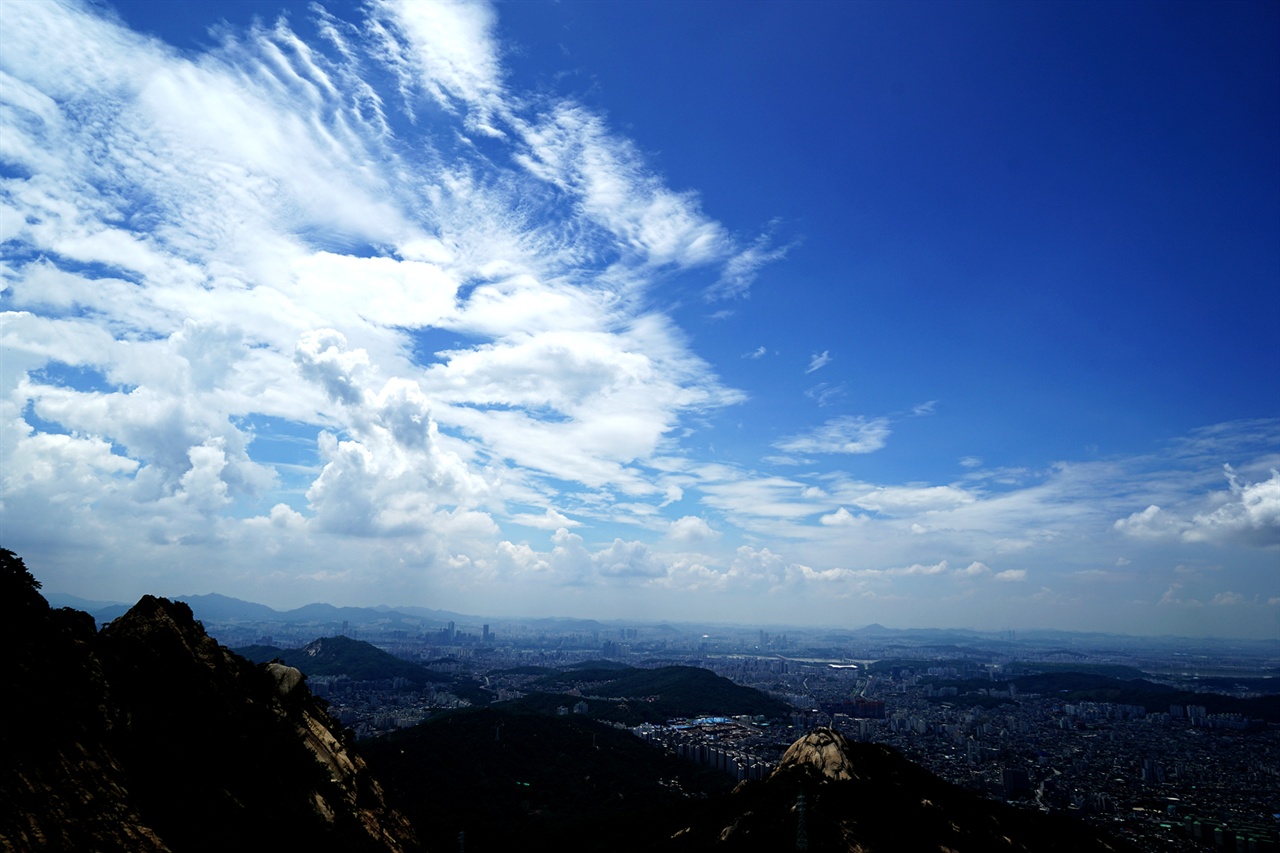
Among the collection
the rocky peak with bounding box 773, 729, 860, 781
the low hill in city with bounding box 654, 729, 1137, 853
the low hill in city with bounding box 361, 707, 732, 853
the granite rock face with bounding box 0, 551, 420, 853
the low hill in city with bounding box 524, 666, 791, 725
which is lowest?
the low hill in city with bounding box 524, 666, 791, 725

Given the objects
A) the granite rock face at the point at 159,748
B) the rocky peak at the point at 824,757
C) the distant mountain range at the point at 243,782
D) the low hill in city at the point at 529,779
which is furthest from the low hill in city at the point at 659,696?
the granite rock face at the point at 159,748

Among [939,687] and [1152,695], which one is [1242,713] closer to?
[1152,695]

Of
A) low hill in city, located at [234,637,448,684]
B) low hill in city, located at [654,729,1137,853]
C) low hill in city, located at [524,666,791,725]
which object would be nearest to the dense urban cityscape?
low hill in city, located at [524,666,791,725]

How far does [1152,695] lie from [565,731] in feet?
540

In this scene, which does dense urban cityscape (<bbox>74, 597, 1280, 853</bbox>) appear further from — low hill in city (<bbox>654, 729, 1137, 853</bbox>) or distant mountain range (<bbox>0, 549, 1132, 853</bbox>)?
distant mountain range (<bbox>0, 549, 1132, 853</bbox>)

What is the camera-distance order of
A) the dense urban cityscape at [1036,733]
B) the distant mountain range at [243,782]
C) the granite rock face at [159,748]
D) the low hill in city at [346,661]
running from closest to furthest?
the granite rock face at [159,748]
the distant mountain range at [243,782]
the dense urban cityscape at [1036,733]
the low hill in city at [346,661]

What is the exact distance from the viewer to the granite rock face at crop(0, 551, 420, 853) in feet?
46.7

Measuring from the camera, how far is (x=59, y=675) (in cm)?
1684

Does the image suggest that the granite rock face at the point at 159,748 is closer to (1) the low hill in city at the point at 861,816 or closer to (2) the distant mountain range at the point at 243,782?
(2) the distant mountain range at the point at 243,782

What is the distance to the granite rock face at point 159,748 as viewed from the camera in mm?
14234

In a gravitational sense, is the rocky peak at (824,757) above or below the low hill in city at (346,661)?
above

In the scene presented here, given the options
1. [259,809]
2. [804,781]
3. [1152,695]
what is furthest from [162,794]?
[1152,695]

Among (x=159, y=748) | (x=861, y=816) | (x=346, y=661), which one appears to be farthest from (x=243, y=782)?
(x=346, y=661)

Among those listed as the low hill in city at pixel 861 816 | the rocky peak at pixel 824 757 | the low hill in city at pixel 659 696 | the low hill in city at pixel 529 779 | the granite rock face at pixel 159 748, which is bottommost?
the low hill in city at pixel 659 696
